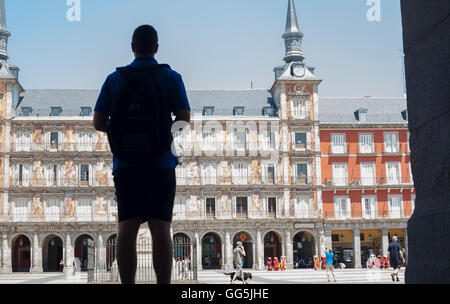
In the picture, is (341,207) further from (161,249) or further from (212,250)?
(161,249)

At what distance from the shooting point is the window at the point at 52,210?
46.6 meters

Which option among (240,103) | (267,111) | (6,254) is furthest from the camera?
(240,103)

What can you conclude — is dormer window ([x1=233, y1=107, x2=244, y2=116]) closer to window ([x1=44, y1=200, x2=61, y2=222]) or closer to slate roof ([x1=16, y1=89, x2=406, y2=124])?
slate roof ([x1=16, y1=89, x2=406, y2=124])

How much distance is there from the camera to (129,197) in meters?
3.46

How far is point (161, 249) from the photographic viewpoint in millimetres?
3469

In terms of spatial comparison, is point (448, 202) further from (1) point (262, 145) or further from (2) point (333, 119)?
(2) point (333, 119)

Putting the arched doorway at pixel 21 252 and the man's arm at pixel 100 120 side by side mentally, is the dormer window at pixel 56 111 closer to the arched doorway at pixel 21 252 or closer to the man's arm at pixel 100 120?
the arched doorway at pixel 21 252

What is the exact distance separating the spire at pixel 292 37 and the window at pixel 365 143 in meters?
8.85

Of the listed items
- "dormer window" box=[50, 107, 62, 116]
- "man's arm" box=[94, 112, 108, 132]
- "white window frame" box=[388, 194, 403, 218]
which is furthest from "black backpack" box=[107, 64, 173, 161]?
"dormer window" box=[50, 107, 62, 116]

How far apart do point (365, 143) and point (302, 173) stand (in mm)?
6002

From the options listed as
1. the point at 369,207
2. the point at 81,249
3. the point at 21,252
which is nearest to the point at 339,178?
the point at 369,207
